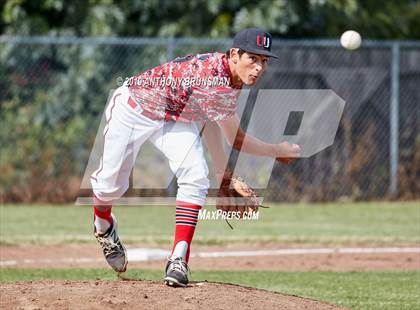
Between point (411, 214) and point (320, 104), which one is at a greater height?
point (320, 104)

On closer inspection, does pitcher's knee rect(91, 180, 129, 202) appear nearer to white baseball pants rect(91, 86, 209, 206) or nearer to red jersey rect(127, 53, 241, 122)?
white baseball pants rect(91, 86, 209, 206)

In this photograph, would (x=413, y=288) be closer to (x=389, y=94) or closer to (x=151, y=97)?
(x=151, y=97)

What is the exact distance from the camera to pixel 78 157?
1522 cm

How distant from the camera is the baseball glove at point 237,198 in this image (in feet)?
21.7

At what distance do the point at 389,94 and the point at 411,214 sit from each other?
2.71m

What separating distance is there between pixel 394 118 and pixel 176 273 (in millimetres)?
10630

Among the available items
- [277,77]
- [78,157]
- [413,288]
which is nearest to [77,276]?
[413,288]

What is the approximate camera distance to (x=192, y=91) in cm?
643

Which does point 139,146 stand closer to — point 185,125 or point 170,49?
point 185,125

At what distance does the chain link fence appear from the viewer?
15.2m

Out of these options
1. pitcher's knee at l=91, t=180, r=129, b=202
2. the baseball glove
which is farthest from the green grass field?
pitcher's knee at l=91, t=180, r=129, b=202

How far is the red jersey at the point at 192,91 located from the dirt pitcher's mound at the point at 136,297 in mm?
1277

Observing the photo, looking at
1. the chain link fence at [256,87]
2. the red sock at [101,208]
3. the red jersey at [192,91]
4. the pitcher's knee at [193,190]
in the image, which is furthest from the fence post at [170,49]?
the pitcher's knee at [193,190]

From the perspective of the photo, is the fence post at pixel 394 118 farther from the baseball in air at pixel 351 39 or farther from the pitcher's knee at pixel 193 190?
the pitcher's knee at pixel 193 190
